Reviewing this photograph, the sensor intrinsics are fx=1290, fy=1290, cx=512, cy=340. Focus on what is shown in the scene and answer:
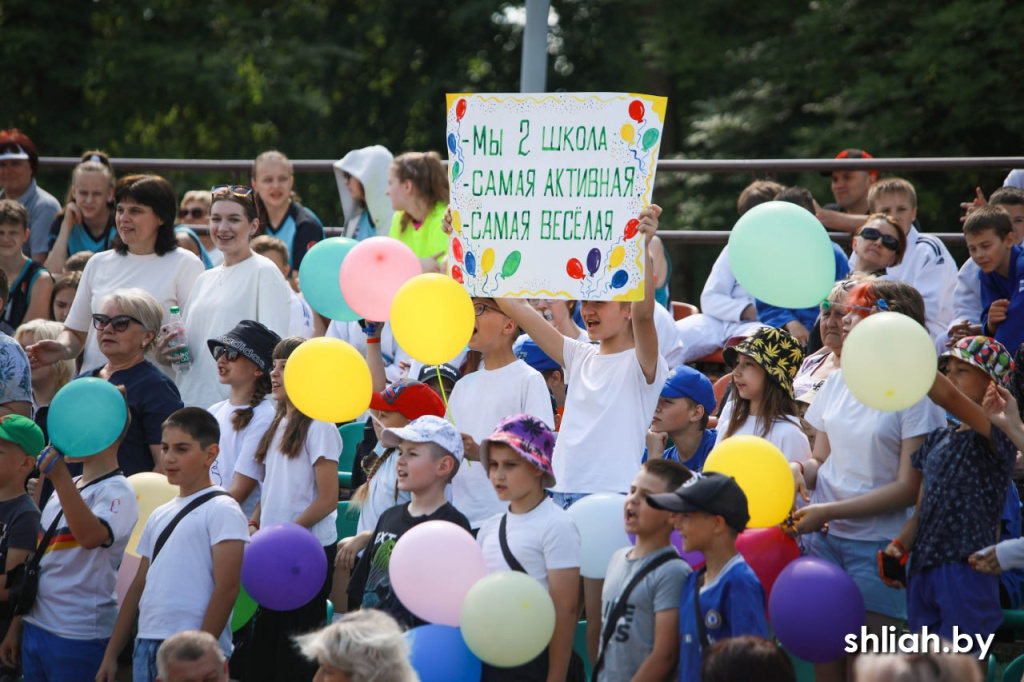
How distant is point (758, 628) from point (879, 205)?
386 cm

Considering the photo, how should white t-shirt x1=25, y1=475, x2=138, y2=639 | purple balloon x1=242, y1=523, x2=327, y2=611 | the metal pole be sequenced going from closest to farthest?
purple balloon x1=242, y1=523, x2=327, y2=611, white t-shirt x1=25, y1=475, x2=138, y2=639, the metal pole

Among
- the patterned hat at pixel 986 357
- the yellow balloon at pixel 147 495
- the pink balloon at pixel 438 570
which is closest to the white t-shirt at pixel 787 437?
A: the patterned hat at pixel 986 357

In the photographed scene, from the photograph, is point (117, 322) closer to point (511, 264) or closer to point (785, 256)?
point (511, 264)

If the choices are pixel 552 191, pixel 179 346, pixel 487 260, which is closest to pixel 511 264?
pixel 487 260

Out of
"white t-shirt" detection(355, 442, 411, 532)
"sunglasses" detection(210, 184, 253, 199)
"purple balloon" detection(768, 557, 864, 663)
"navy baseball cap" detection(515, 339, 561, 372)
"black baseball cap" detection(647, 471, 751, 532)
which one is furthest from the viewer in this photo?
"sunglasses" detection(210, 184, 253, 199)

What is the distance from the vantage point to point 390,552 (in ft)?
16.5

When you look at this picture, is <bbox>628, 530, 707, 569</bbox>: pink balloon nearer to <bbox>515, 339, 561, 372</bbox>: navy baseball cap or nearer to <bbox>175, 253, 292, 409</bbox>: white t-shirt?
<bbox>515, 339, 561, 372</bbox>: navy baseball cap

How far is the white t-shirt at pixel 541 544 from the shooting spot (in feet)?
15.6

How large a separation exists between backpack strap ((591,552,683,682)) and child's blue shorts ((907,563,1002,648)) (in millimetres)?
1012

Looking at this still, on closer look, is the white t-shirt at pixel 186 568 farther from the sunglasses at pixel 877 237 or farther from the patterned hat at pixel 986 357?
the sunglasses at pixel 877 237

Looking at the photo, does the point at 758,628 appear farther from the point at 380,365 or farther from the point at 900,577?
the point at 380,365

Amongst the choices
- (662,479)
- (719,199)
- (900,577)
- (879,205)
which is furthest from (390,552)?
(719,199)

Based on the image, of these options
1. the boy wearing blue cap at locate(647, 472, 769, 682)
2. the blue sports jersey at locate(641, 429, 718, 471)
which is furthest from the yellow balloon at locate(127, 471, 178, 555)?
the boy wearing blue cap at locate(647, 472, 769, 682)

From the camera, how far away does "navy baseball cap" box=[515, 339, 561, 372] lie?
260 inches
